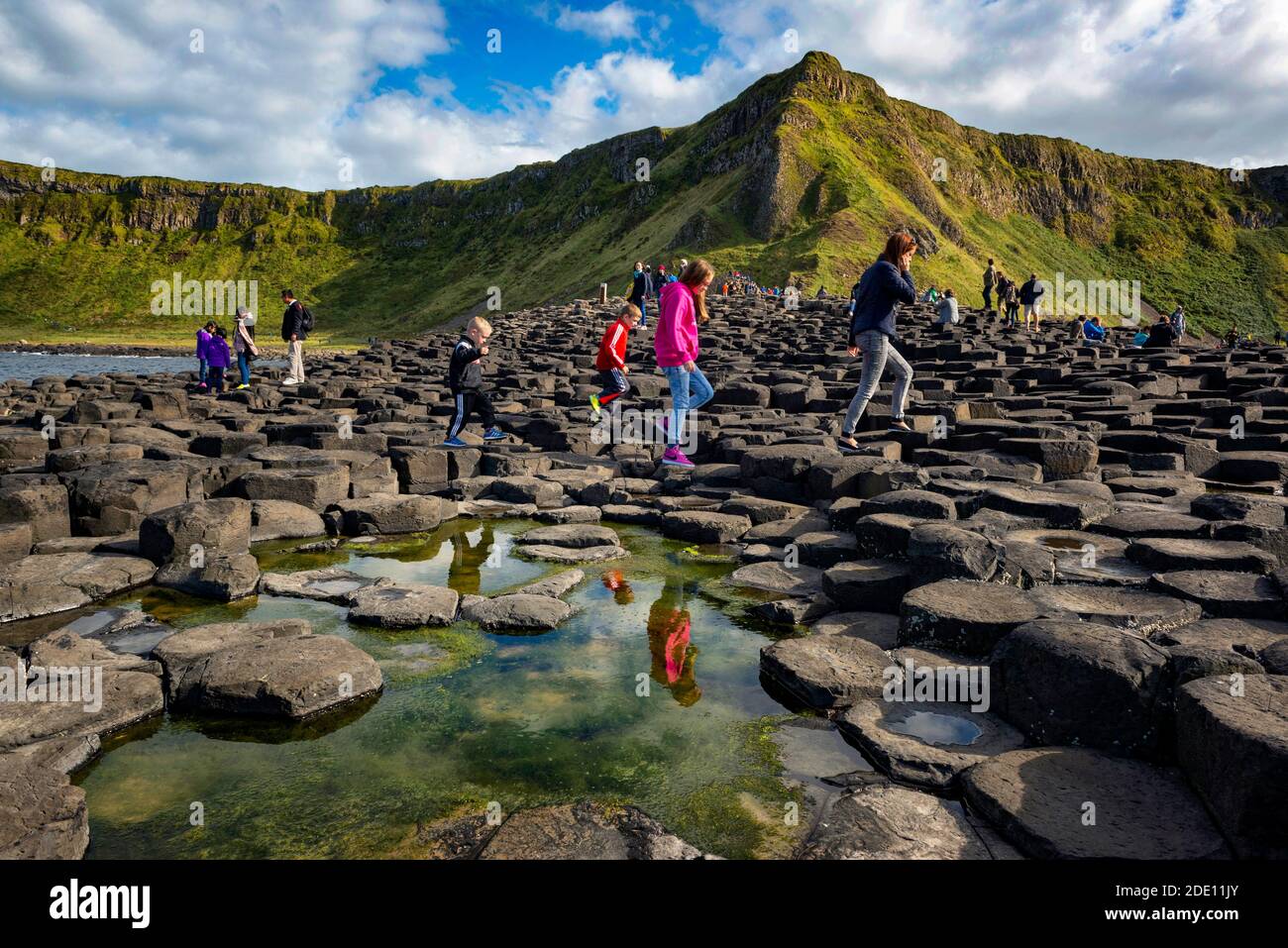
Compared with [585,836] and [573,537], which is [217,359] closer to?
[573,537]

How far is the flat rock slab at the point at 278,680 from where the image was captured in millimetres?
3582

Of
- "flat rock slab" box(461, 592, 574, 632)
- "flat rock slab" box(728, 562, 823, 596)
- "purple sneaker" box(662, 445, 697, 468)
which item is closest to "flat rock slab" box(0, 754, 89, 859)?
"flat rock slab" box(461, 592, 574, 632)

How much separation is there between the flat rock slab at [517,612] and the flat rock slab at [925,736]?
6.32 ft

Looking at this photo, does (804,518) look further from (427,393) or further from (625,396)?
(427,393)

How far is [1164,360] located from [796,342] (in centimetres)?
910

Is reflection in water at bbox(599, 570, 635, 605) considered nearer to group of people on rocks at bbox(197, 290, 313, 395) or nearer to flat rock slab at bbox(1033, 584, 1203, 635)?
flat rock slab at bbox(1033, 584, 1203, 635)

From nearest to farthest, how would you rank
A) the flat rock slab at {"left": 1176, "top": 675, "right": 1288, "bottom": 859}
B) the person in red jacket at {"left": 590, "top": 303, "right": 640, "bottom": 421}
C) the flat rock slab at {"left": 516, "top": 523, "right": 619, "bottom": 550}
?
the flat rock slab at {"left": 1176, "top": 675, "right": 1288, "bottom": 859} < the flat rock slab at {"left": 516, "top": 523, "right": 619, "bottom": 550} < the person in red jacket at {"left": 590, "top": 303, "right": 640, "bottom": 421}

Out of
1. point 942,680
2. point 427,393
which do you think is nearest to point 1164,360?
point 427,393

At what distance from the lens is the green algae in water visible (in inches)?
108

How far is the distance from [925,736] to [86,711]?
12.4 ft

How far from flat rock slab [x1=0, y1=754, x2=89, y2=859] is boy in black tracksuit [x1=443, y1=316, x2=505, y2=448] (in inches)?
295

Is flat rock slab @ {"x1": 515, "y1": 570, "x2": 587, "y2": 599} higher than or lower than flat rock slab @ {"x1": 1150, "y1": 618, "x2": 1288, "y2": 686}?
lower
